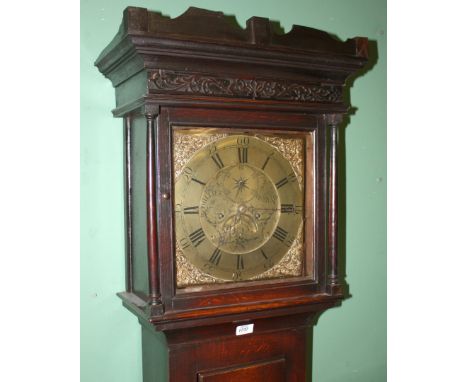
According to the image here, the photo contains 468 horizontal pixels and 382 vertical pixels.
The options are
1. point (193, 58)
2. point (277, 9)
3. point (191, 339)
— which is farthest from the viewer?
point (277, 9)

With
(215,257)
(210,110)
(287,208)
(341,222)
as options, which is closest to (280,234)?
(287,208)

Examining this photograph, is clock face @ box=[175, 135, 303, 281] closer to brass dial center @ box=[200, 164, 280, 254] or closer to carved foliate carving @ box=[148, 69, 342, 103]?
brass dial center @ box=[200, 164, 280, 254]

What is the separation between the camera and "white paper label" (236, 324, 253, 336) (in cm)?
137

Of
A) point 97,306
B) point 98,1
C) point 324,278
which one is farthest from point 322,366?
point 98,1

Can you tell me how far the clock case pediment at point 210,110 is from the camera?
47.0 inches

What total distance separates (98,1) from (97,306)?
0.93 m

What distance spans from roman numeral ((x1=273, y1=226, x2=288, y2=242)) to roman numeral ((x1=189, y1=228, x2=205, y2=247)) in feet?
0.73

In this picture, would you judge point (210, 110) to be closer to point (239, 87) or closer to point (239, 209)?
point (239, 87)

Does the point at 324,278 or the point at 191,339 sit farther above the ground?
the point at 324,278

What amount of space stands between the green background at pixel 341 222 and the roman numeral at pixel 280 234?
1.61 ft

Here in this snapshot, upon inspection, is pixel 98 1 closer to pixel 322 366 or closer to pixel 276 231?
pixel 276 231

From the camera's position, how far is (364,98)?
1.96 m

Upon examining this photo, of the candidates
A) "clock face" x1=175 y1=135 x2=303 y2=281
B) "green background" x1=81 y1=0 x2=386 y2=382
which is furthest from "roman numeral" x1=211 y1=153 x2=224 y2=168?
"green background" x1=81 y1=0 x2=386 y2=382

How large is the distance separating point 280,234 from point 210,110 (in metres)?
0.41
